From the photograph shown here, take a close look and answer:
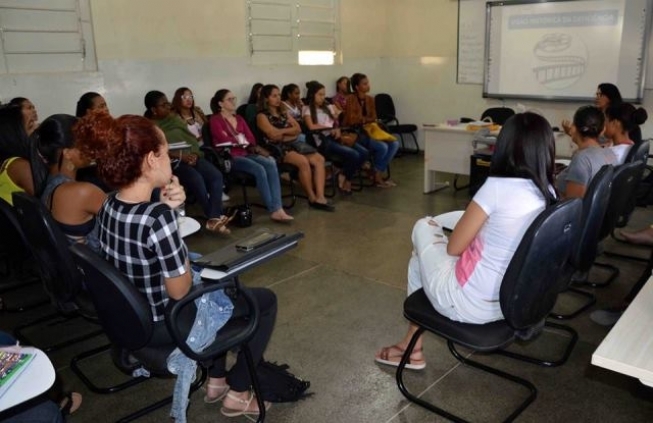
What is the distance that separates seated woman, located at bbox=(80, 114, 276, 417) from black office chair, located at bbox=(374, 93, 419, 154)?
20.1 ft

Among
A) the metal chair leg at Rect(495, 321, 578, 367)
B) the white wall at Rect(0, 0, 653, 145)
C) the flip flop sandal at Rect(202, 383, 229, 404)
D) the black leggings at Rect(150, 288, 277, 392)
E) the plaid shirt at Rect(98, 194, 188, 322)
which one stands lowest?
the flip flop sandal at Rect(202, 383, 229, 404)

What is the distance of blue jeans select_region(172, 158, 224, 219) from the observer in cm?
452

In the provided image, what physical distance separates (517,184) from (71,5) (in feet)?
14.7

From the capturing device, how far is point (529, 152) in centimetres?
184

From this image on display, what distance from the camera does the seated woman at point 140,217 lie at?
64.6 inches

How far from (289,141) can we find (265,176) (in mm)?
750

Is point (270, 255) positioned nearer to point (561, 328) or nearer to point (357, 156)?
point (561, 328)

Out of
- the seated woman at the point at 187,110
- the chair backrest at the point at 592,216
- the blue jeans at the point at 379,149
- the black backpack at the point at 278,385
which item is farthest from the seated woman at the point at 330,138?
the black backpack at the point at 278,385

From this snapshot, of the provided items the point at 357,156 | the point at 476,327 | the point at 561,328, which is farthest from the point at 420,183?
the point at 476,327

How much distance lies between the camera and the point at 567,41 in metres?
6.20

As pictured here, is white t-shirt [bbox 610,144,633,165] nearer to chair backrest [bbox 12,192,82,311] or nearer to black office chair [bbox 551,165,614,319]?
black office chair [bbox 551,165,614,319]

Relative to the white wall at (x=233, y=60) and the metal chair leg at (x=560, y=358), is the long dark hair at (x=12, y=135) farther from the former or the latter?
the metal chair leg at (x=560, y=358)

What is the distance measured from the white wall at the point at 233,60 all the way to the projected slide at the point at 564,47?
0.24 metres

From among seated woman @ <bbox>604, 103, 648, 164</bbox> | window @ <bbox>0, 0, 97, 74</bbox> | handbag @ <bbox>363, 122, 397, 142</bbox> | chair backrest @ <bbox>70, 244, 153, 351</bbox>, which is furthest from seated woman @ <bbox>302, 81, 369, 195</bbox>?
chair backrest @ <bbox>70, 244, 153, 351</bbox>
